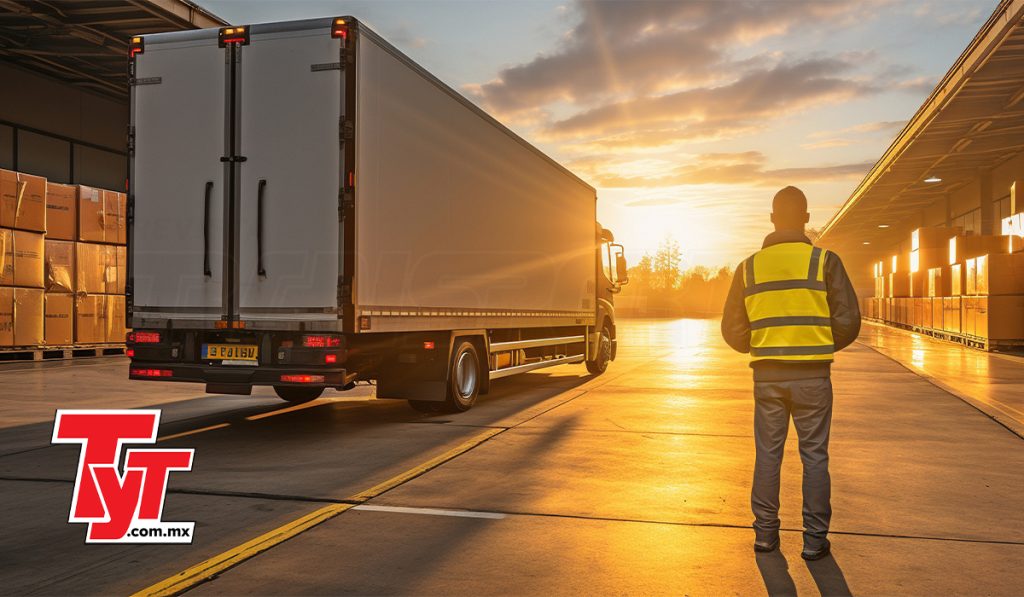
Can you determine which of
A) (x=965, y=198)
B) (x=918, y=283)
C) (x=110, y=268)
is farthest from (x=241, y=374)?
(x=965, y=198)

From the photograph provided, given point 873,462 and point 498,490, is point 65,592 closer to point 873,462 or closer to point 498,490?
point 498,490

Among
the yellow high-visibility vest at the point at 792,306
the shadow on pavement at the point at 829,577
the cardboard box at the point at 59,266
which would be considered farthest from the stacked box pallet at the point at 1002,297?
the cardboard box at the point at 59,266

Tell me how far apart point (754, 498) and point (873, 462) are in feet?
10.2

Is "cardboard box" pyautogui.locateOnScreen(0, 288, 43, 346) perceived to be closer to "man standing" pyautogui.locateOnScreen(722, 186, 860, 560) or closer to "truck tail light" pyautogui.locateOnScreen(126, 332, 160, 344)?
"truck tail light" pyautogui.locateOnScreen(126, 332, 160, 344)

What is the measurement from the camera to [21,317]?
55.9ft

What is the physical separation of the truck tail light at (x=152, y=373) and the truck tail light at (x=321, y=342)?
151 cm

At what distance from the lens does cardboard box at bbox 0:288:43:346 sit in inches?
656

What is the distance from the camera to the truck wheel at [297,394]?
1137 cm

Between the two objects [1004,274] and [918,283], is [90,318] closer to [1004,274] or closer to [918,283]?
[1004,274]

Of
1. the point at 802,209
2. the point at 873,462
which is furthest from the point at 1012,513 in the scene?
the point at 802,209

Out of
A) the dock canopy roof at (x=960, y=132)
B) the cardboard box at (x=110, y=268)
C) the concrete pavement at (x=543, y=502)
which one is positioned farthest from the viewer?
the cardboard box at (x=110, y=268)

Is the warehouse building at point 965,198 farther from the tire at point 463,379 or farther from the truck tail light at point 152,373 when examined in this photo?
the truck tail light at point 152,373

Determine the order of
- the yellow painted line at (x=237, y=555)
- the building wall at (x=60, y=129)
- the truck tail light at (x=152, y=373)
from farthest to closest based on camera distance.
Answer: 1. the building wall at (x=60, y=129)
2. the truck tail light at (x=152, y=373)
3. the yellow painted line at (x=237, y=555)

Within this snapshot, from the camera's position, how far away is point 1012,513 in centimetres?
545
